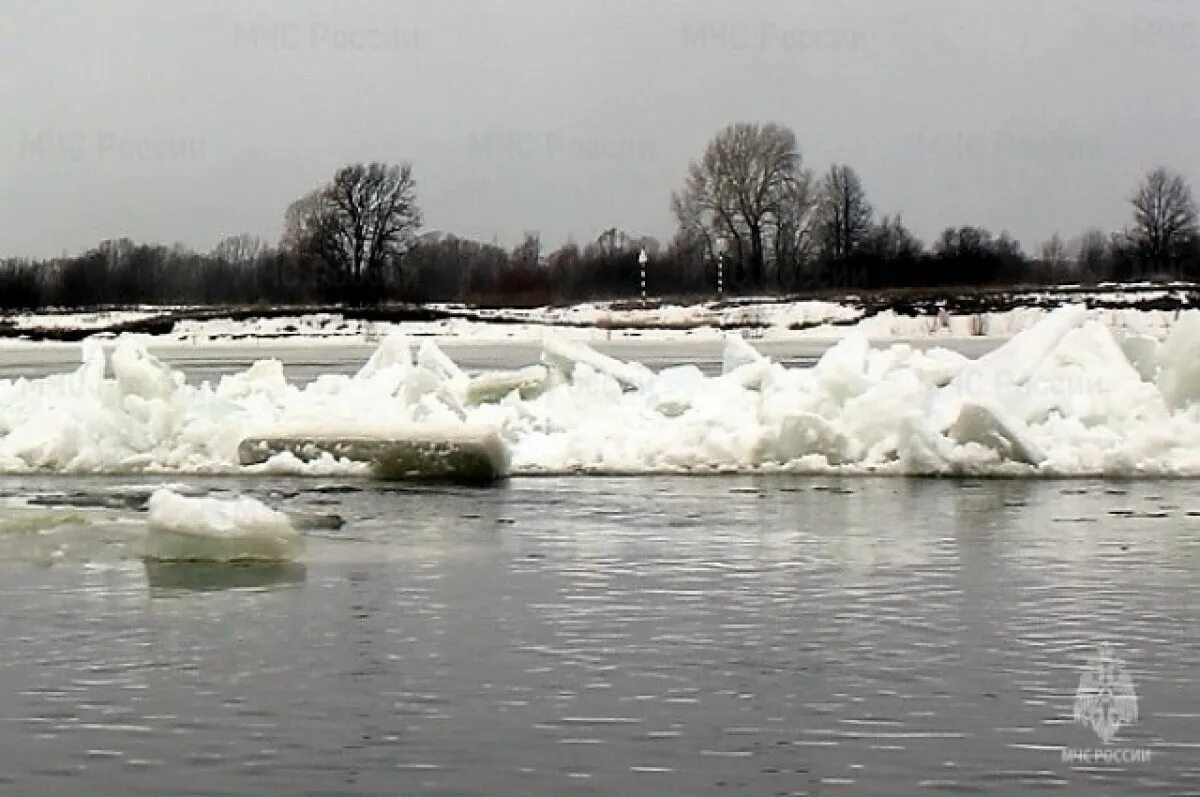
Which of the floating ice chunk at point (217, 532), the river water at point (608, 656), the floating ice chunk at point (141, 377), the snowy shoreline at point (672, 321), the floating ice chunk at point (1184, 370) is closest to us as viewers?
the river water at point (608, 656)

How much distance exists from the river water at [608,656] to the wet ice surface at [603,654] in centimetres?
2

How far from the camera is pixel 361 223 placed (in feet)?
344

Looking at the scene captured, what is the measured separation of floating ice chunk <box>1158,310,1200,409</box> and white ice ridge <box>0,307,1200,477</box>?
0.02m

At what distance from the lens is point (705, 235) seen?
105375 millimetres

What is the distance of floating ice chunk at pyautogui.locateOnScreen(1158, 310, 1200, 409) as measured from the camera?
16141 millimetres

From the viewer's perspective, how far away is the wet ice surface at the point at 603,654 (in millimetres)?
5512

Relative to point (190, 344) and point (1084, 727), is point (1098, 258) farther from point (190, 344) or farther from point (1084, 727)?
point (1084, 727)

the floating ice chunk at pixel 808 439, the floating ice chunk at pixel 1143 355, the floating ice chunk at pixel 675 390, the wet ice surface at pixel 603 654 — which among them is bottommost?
the wet ice surface at pixel 603 654

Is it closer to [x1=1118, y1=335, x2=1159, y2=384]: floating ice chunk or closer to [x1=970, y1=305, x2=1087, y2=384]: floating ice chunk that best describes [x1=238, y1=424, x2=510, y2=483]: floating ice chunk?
[x1=970, y1=305, x2=1087, y2=384]: floating ice chunk

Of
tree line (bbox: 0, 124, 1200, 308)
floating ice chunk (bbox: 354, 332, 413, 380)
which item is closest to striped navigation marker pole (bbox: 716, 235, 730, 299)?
tree line (bbox: 0, 124, 1200, 308)

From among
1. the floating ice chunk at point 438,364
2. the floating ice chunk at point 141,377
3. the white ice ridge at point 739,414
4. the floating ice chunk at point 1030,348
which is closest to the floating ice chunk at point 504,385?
the white ice ridge at point 739,414

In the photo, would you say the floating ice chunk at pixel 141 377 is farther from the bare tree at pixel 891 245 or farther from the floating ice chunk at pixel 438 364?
the bare tree at pixel 891 245

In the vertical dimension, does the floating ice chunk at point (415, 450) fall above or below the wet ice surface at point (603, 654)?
above

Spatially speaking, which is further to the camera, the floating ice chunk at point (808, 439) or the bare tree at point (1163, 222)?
the bare tree at point (1163, 222)
